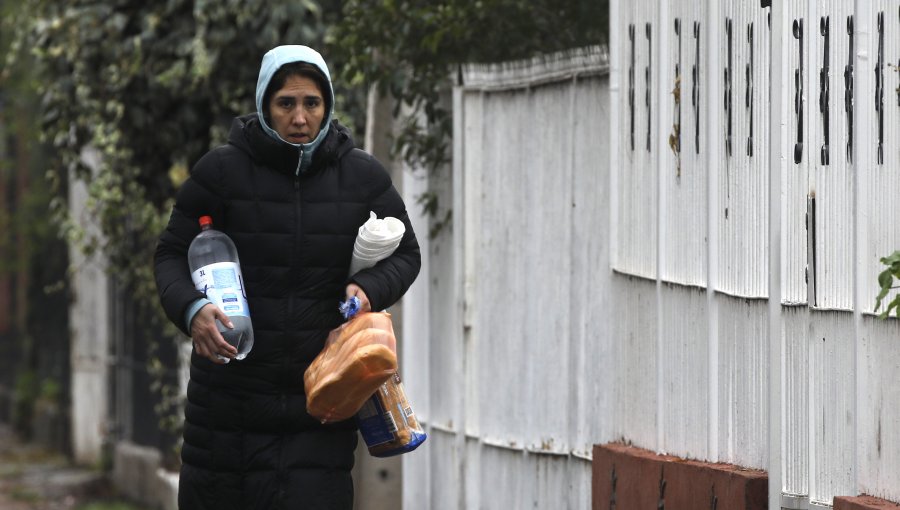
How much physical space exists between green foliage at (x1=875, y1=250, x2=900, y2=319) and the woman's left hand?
1.50m

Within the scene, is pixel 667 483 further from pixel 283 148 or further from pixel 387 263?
pixel 283 148

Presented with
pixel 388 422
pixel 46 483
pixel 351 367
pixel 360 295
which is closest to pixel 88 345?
pixel 46 483

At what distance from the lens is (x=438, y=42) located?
290 inches

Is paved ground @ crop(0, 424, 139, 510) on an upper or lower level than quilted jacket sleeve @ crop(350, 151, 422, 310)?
lower

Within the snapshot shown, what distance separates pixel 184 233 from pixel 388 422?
0.85m

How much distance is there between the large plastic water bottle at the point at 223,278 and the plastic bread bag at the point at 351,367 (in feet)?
0.74

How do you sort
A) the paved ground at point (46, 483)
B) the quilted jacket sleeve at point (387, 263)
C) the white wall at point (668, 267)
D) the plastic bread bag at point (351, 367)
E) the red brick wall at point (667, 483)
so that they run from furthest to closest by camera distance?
the paved ground at point (46, 483)
the quilted jacket sleeve at point (387, 263)
the red brick wall at point (667, 483)
the plastic bread bag at point (351, 367)
the white wall at point (668, 267)

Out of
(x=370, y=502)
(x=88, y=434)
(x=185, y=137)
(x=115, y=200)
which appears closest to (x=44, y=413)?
(x=88, y=434)

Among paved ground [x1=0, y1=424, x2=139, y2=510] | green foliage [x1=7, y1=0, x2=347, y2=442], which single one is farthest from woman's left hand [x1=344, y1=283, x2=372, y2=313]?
paved ground [x1=0, y1=424, x2=139, y2=510]

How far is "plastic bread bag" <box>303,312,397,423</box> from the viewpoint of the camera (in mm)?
4793

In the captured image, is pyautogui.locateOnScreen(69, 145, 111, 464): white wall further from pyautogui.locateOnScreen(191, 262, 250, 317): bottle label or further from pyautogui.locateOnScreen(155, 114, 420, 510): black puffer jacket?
pyautogui.locateOnScreen(191, 262, 250, 317): bottle label

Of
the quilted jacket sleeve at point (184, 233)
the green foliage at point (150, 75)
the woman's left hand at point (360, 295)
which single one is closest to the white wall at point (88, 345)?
the green foliage at point (150, 75)

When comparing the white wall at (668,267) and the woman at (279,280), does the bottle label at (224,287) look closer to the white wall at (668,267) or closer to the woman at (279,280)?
the woman at (279,280)

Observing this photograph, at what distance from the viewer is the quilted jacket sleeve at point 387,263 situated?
16.6 ft
